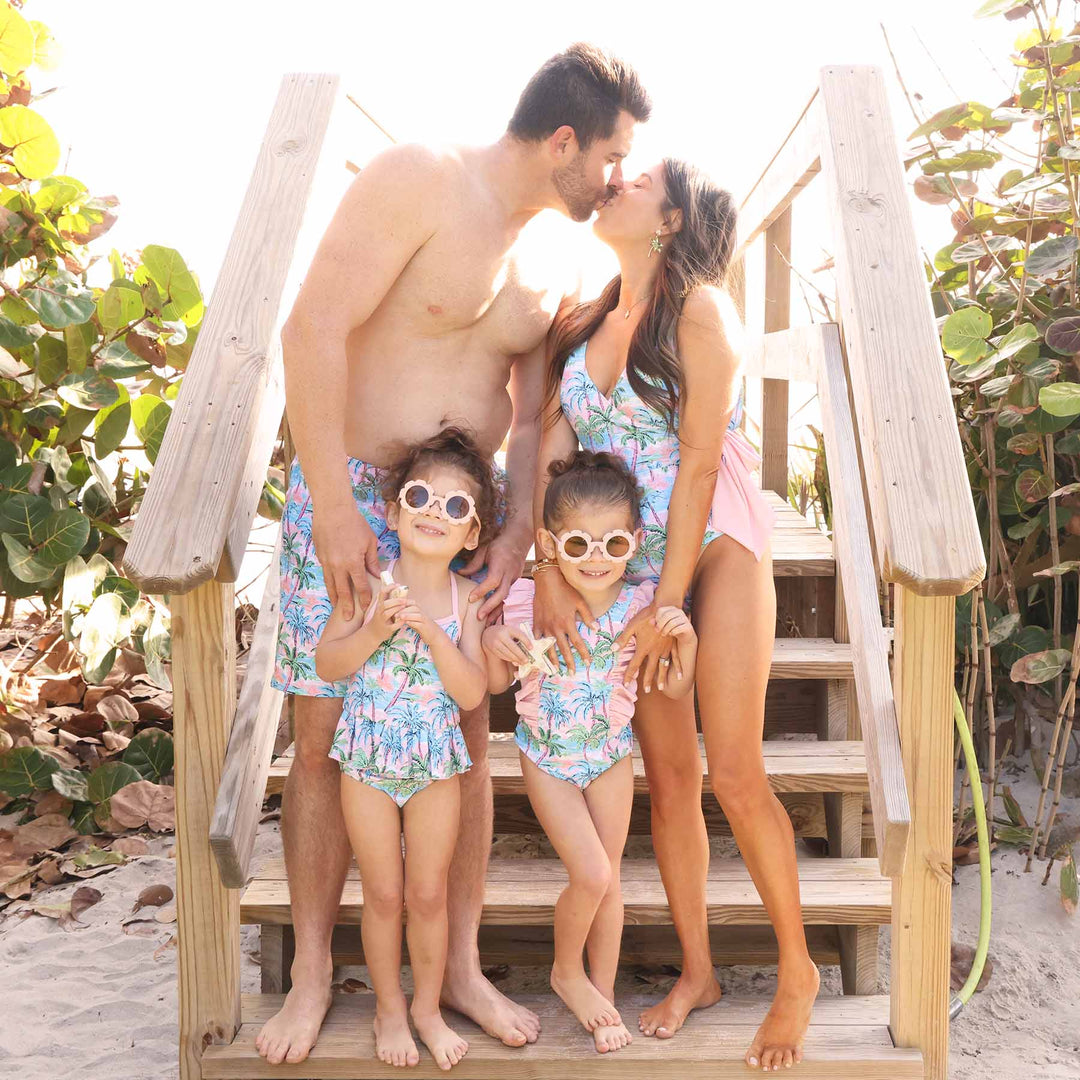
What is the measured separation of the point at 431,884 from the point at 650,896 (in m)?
0.59

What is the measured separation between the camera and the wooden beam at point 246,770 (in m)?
2.08

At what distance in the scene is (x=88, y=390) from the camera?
3172 millimetres

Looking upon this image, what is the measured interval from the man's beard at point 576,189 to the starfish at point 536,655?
0.80m

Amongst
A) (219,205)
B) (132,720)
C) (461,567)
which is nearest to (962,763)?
(461,567)

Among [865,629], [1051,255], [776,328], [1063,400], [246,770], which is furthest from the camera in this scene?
[776,328]

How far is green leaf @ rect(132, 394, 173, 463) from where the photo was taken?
3.32 metres

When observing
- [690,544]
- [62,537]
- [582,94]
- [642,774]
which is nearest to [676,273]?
[582,94]

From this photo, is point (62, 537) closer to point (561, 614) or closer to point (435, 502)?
point (435, 502)

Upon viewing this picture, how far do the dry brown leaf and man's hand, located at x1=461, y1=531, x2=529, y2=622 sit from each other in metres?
1.61

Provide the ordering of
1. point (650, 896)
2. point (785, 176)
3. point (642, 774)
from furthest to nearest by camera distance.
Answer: point (785, 176), point (642, 774), point (650, 896)

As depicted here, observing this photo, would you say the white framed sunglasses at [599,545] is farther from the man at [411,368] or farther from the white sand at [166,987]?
the white sand at [166,987]

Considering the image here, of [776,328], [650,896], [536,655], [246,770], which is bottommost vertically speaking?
[650,896]

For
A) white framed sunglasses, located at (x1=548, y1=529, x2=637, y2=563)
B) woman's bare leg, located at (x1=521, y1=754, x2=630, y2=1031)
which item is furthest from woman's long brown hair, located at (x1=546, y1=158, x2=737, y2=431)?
woman's bare leg, located at (x1=521, y1=754, x2=630, y2=1031)

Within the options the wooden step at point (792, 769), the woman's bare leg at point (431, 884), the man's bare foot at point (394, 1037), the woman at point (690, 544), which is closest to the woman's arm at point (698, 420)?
the woman at point (690, 544)
